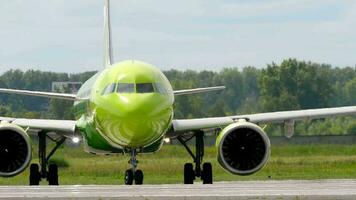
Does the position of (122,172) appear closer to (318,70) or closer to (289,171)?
(289,171)

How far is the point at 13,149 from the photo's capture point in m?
33.9

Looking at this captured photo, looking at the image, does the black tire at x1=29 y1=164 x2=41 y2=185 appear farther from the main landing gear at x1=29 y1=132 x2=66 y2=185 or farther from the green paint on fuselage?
the green paint on fuselage

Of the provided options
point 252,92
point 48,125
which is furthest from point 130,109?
point 252,92

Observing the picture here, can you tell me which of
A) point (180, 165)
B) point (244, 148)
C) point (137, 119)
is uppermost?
point (137, 119)

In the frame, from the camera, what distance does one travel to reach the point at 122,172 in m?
45.3

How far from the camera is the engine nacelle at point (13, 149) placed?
33.7m

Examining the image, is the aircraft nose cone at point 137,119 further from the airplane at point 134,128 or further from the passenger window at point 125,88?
the passenger window at point 125,88

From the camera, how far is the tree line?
99.6 metres

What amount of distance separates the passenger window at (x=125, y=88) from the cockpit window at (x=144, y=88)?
0.41 ft

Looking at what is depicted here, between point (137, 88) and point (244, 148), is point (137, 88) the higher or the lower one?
the higher one

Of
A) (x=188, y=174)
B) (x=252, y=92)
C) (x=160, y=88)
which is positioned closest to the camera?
(x=160, y=88)

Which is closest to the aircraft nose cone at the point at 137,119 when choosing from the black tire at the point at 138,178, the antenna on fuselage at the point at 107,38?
the black tire at the point at 138,178

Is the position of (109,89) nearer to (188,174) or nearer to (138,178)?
(138,178)

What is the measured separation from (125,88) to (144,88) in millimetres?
484
